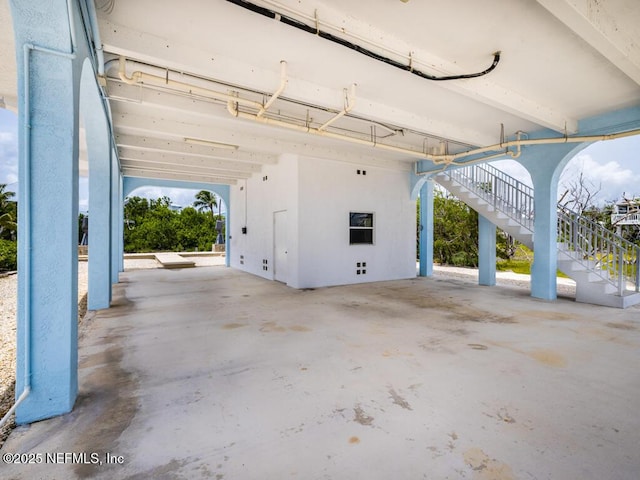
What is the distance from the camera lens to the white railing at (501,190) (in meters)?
7.25

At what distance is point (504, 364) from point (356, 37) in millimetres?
3570

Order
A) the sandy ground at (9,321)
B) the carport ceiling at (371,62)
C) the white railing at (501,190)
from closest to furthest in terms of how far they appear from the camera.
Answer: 1. the sandy ground at (9,321)
2. the carport ceiling at (371,62)
3. the white railing at (501,190)

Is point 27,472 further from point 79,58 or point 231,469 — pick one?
point 79,58

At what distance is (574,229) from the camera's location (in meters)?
6.57

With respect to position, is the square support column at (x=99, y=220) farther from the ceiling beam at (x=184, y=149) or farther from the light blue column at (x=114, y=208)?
the ceiling beam at (x=184, y=149)

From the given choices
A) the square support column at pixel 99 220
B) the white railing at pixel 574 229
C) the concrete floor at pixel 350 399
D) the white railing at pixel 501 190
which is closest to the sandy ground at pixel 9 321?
the concrete floor at pixel 350 399

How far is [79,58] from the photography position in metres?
Answer: 2.33

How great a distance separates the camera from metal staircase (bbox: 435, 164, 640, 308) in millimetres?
5930

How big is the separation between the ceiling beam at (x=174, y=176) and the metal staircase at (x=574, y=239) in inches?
310

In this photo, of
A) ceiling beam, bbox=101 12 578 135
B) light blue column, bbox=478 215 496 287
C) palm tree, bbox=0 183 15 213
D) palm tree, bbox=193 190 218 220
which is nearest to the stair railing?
light blue column, bbox=478 215 496 287

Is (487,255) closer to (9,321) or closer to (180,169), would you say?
(180,169)

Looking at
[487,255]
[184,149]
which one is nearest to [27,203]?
[184,149]

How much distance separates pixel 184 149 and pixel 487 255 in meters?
7.99

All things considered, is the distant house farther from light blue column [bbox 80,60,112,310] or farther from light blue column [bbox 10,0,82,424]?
light blue column [bbox 80,60,112,310]
